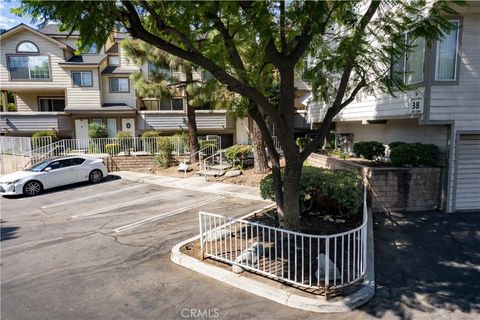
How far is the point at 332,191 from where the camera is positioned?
302 inches

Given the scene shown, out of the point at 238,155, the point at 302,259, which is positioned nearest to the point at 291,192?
the point at 302,259

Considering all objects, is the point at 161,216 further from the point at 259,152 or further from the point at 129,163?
the point at 129,163

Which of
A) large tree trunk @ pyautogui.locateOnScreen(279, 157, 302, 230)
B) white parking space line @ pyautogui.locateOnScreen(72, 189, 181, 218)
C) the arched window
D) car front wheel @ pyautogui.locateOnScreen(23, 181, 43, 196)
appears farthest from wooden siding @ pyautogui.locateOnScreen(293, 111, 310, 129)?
the arched window

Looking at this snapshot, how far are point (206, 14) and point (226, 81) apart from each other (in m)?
1.11

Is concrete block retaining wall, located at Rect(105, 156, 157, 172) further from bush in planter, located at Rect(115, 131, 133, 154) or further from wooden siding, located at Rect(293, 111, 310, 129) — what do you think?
wooden siding, located at Rect(293, 111, 310, 129)

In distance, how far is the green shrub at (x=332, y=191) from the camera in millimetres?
7562

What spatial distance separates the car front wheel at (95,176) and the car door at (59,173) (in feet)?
2.69

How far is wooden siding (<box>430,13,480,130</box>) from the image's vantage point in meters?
8.29

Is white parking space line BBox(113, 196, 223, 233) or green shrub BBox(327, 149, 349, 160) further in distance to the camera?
green shrub BBox(327, 149, 349, 160)

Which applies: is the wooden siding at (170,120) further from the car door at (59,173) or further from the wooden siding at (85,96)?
the car door at (59,173)

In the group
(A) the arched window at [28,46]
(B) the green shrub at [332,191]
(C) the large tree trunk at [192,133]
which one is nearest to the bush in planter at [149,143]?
(C) the large tree trunk at [192,133]

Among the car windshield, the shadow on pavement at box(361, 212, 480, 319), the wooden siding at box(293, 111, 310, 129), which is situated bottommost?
the shadow on pavement at box(361, 212, 480, 319)

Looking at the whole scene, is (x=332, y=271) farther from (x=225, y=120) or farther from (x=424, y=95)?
(x=225, y=120)

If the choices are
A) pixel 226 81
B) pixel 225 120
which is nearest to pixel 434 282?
pixel 226 81
